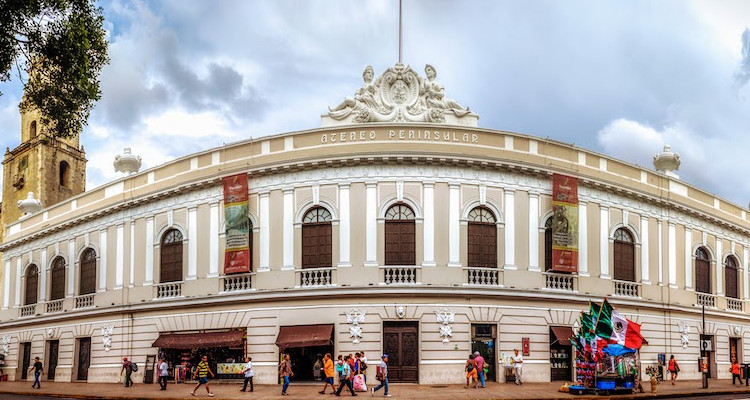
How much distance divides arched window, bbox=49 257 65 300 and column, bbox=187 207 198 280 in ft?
42.3

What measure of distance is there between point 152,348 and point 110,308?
4233 millimetres

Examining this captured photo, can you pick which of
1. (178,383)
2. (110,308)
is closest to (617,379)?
(178,383)

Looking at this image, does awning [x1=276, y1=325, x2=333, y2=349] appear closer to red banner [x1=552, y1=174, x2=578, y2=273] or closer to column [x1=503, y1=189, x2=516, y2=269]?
column [x1=503, y1=189, x2=516, y2=269]

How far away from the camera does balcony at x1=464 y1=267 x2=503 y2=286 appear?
34603 millimetres

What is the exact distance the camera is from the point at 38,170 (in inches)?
2594

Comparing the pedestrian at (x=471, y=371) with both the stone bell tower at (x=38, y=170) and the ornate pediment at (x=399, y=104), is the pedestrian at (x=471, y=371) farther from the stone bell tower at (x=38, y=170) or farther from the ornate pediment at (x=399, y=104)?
the stone bell tower at (x=38, y=170)

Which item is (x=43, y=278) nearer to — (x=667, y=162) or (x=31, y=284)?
(x=31, y=284)

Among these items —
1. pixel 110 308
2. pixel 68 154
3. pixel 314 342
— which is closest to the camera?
pixel 314 342

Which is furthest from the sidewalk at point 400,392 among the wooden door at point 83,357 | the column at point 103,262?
the column at point 103,262

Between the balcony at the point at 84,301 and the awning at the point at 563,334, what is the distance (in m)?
25.0

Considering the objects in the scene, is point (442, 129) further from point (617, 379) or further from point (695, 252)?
point (695, 252)

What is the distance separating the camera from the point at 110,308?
1641 inches

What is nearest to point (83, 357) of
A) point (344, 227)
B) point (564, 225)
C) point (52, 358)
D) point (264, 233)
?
point (52, 358)

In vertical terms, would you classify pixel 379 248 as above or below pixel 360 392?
above
